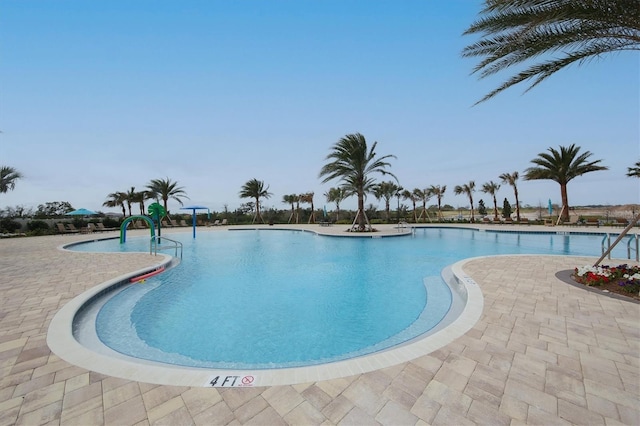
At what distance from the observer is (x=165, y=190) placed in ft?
94.8

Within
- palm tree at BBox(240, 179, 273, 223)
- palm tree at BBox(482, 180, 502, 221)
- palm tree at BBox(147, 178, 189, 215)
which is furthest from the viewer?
palm tree at BBox(482, 180, 502, 221)

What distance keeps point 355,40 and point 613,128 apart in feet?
39.1

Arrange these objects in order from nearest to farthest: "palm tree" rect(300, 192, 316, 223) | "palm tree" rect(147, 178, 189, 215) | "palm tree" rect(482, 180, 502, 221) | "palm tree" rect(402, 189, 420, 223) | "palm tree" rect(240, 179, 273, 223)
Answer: "palm tree" rect(147, 178, 189, 215)
"palm tree" rect(240, 179, 273, 223)
"palm tree" rect(482, 180, 502, 221)
"palm tree" rect(300, 192, 316, 223)
"palm tree" rect(402, 189, 420, 223)

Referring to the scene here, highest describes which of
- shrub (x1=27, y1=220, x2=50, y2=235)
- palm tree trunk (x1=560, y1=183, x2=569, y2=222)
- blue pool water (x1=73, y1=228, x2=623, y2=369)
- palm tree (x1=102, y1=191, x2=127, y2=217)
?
palm tree (x1=102, y1=191, x2=127, y2=217)

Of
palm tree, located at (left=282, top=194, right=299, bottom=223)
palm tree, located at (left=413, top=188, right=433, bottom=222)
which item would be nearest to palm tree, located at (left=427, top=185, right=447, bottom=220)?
palm tree, located at (left=413, top=188, right=433, bottom=222)

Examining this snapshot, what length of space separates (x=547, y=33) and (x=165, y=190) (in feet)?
106

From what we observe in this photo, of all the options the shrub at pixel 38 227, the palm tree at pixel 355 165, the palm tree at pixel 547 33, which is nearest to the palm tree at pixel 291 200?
the palm tree at pixel 355 165

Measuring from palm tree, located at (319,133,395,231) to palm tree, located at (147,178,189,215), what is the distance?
19689 mm

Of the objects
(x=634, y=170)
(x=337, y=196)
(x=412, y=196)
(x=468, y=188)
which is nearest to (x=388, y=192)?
(x=412, y=196)

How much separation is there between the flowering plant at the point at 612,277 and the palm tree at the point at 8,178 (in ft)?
106

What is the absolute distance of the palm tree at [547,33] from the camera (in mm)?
4039

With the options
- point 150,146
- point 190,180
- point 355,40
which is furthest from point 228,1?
point 190,180

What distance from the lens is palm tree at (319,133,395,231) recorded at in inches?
708

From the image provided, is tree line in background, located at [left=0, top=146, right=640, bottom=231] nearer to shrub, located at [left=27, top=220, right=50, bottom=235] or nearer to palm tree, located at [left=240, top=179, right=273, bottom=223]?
palm tree, located at [left=240, top=179, right=273, bottom=223]
